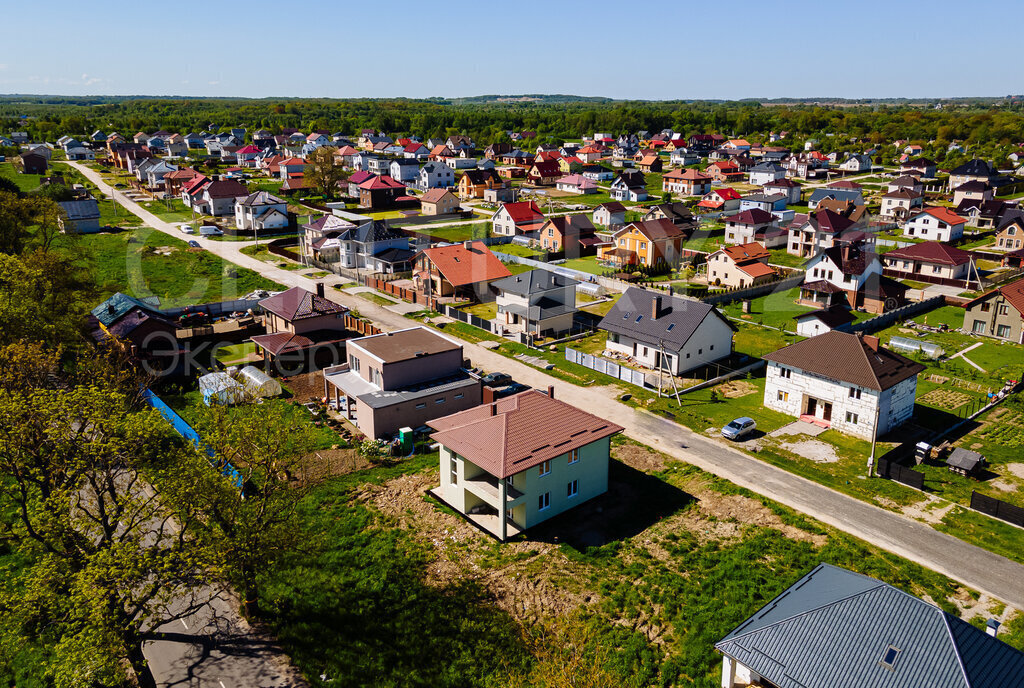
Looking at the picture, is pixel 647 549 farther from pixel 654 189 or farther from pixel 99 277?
pixel 654 189

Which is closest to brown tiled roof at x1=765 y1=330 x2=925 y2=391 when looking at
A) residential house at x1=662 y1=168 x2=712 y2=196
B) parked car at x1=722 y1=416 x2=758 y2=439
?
parked car at x1=722 y1=416 x2=758 y2=439

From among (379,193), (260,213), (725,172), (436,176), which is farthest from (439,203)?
(725,172)

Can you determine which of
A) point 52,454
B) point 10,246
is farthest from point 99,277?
point 52,454

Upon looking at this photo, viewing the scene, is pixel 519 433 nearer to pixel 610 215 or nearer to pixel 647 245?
pixel 647 245

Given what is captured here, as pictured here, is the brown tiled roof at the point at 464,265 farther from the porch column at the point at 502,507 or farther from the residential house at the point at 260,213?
the residential house at the point at 260,213

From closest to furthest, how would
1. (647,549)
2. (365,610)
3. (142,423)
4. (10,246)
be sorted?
(142,423), (365,610), (647,549), (10,246)

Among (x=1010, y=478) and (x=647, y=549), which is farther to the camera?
(x=1010, y=478)

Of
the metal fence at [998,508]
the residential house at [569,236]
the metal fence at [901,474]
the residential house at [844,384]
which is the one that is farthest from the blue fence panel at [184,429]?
the residential house at [569,236]
